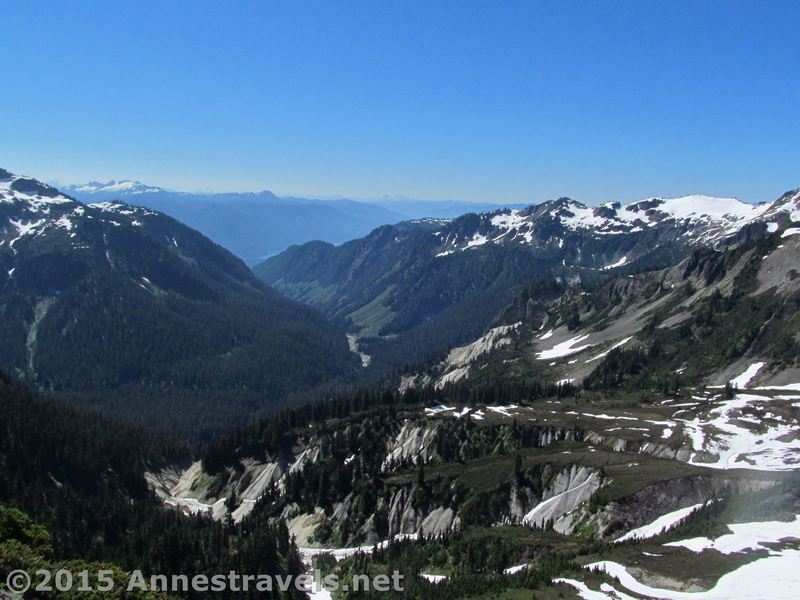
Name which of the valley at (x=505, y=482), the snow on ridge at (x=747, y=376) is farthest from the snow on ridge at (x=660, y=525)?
the snow on ridge at (x=747, y=376)

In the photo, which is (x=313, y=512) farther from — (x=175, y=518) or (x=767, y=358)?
(x=767, y=358)

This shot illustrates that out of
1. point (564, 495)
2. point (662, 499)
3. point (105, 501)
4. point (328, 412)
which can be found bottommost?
point (105, 501)

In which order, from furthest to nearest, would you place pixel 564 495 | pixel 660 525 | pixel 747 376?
pixel 747 376 → pixel 564 495 → pixel 660 525

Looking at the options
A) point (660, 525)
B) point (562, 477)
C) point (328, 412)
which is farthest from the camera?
point (328, 412)

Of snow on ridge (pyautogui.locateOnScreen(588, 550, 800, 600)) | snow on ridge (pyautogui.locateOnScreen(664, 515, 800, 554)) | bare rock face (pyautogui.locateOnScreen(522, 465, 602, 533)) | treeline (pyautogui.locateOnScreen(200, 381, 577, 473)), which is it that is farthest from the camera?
treeline (pyautogui.locateOnScreen(200, 381, 577, 473))

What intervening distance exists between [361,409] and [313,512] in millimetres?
46856

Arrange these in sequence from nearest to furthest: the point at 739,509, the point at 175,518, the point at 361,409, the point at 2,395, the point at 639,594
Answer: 1. the point at 639,594
2. the point at 739,509
3. the point at 175,518
4. the point at 2,395
5. the point at 361,409

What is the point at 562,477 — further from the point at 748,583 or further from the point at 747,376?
the point at 747,376

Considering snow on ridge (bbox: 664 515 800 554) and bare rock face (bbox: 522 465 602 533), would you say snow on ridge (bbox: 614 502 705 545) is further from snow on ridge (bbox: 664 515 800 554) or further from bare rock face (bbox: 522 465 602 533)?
bare rock face (bbox: 522 465 602 533)

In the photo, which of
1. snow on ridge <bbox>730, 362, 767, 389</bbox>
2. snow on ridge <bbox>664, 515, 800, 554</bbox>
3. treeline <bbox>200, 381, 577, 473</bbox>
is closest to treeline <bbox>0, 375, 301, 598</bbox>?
treeline <bbox>200, 381, 577, 473</bbox>

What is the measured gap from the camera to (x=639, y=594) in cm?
5816

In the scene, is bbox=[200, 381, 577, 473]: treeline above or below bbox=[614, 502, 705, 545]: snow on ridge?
below

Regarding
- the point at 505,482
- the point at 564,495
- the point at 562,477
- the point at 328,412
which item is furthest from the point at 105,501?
the point at 564,495

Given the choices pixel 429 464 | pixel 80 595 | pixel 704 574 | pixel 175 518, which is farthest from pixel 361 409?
pixel 80 595
